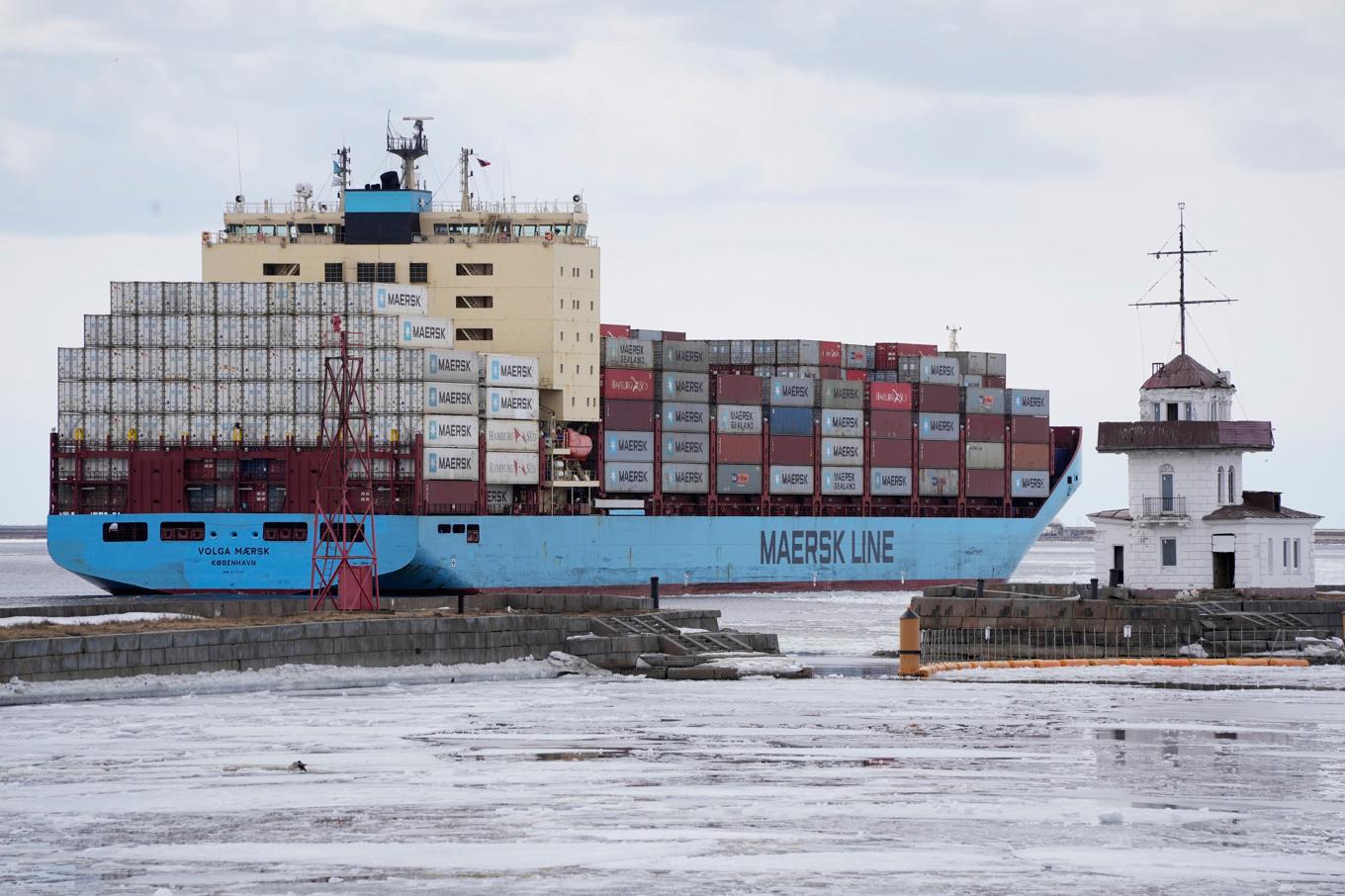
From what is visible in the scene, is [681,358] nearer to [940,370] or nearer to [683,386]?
[683,386]

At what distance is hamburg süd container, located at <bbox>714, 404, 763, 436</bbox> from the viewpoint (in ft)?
221

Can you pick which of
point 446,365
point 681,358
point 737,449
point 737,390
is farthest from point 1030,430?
point 446,365

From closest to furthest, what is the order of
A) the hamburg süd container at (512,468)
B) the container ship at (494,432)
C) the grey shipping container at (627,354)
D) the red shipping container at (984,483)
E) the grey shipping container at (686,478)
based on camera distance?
the container ship at (494,432)
the hamburg süd container at (512,468)
the grey shipping container at (627,354)
the grey shipping container at (686,478)
the red shipping container at (984,483)

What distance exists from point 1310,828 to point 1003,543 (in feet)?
210

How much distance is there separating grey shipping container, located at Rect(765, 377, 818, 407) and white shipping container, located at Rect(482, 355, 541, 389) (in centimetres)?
1031

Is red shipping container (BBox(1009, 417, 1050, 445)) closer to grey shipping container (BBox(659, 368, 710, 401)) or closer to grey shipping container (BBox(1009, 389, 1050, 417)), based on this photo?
grey shipping container (BBox(1009, 389, 1050, 417))

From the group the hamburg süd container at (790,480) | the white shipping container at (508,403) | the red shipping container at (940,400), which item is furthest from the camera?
the red shipping container at (940,400)

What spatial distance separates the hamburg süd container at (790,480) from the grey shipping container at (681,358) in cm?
540

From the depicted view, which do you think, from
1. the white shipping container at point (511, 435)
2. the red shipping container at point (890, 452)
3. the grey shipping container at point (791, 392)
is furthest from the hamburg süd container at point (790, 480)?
the white shipping container at point (511, 435)

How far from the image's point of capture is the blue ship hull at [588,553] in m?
58.0

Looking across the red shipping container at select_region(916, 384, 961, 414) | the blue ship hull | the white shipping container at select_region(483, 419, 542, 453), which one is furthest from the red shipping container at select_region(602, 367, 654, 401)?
the red shipping container at select_region(916, 384, 961, 414)

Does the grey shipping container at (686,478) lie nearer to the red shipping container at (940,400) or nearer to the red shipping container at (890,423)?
the red shipping container at (890,423)

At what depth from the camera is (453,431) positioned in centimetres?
5916

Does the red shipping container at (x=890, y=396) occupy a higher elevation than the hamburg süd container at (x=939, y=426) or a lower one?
higher
